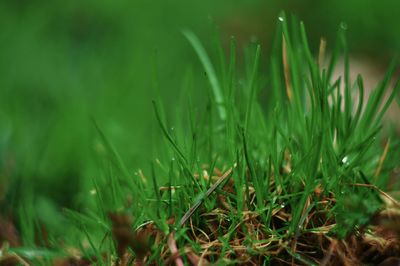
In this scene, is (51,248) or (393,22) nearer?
(51,248)

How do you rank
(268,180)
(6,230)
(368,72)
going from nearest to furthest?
(268,180) → (6,230) → (368,72)

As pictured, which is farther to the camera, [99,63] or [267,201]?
[99,63]

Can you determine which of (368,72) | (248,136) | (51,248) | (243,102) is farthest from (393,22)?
(51,248)

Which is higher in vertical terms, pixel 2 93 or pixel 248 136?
pixel 248 136

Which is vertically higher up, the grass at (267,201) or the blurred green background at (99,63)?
the grass at (267,201)

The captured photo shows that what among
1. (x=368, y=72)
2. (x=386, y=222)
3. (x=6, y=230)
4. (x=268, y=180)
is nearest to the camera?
(x=386, y=222)

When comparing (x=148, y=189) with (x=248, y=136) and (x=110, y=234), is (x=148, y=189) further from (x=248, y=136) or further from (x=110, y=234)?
(x=248, y=136)

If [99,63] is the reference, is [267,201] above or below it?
above

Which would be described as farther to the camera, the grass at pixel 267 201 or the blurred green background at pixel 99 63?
the blurred green background at pixel 99 63
